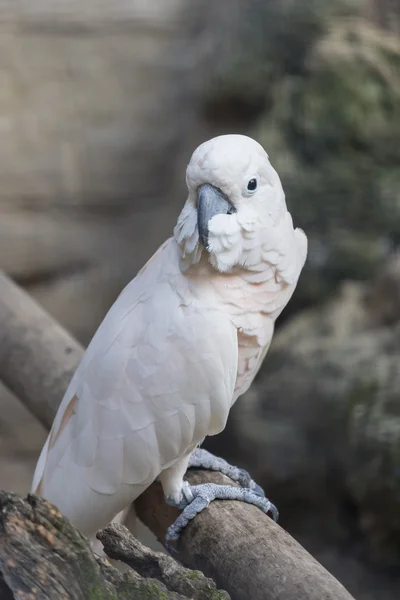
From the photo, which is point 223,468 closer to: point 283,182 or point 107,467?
point 107,467

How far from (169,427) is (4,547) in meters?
0.55

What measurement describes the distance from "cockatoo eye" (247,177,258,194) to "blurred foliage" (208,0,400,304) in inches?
56.3

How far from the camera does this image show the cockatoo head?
4.32 ft

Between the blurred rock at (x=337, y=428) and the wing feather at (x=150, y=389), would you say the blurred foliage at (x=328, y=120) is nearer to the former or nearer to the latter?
the blurred rock at (x=337, y=428)

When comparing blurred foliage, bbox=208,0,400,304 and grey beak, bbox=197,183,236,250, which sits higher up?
blurred foliage, bbox=208,0,400,304

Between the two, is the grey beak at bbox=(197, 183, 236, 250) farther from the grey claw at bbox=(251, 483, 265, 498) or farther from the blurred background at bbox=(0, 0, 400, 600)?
the blurred background at bbox=(0, 0, 400, 600)

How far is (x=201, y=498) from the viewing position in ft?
4.75

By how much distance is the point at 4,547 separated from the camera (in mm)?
909

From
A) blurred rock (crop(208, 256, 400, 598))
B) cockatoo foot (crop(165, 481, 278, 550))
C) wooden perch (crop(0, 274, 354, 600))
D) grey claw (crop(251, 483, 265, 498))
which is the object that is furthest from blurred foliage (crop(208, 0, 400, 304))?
cockatoo foot (crop(165, 481, 278, 550))

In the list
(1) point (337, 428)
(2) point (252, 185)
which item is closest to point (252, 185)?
(2) point (252, 185)

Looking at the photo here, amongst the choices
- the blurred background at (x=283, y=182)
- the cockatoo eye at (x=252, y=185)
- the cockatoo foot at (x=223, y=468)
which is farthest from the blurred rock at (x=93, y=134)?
the cockatoo eye at (x=252, y=185)

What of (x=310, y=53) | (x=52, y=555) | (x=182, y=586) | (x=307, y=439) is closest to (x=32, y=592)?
(x=52, y=555)

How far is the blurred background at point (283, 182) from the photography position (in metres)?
2.47

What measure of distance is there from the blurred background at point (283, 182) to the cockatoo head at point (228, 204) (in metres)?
1.11
